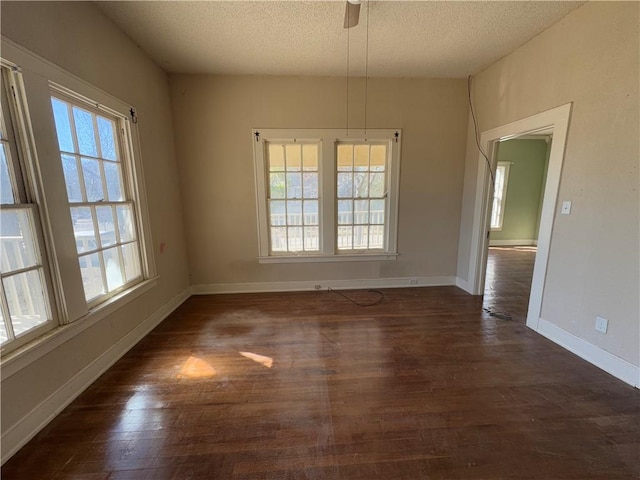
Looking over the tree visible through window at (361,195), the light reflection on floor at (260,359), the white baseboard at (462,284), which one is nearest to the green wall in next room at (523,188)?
the white baseboard at (462,284)

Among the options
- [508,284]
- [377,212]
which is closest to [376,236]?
[377,212]

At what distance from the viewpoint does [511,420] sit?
159 cm

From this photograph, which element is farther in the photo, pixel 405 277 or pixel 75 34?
pixel 405 277

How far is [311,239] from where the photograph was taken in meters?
3.70

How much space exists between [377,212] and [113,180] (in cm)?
298

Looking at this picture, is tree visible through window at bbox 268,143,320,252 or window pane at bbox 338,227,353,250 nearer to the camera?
tree visible through window at bbox 268,143,320,252

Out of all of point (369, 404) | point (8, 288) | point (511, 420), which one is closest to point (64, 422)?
point (8, 288)

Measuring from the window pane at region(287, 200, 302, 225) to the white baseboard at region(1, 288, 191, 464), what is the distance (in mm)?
1979

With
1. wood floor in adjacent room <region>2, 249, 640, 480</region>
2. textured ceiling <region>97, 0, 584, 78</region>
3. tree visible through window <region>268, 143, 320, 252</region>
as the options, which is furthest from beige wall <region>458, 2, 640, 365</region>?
tree visible through window <region>268, 143, 320, 252</region>

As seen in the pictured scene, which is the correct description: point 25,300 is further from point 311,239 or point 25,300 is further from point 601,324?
point 601,324

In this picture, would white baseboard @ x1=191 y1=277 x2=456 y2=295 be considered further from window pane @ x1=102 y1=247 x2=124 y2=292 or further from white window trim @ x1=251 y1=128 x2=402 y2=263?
window pane @ x1=102 y1=247 x2=124 y2=292

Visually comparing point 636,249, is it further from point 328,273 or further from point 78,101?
point 78,101

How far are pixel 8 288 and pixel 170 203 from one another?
1.84 meters

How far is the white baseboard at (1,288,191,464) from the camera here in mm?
1396
